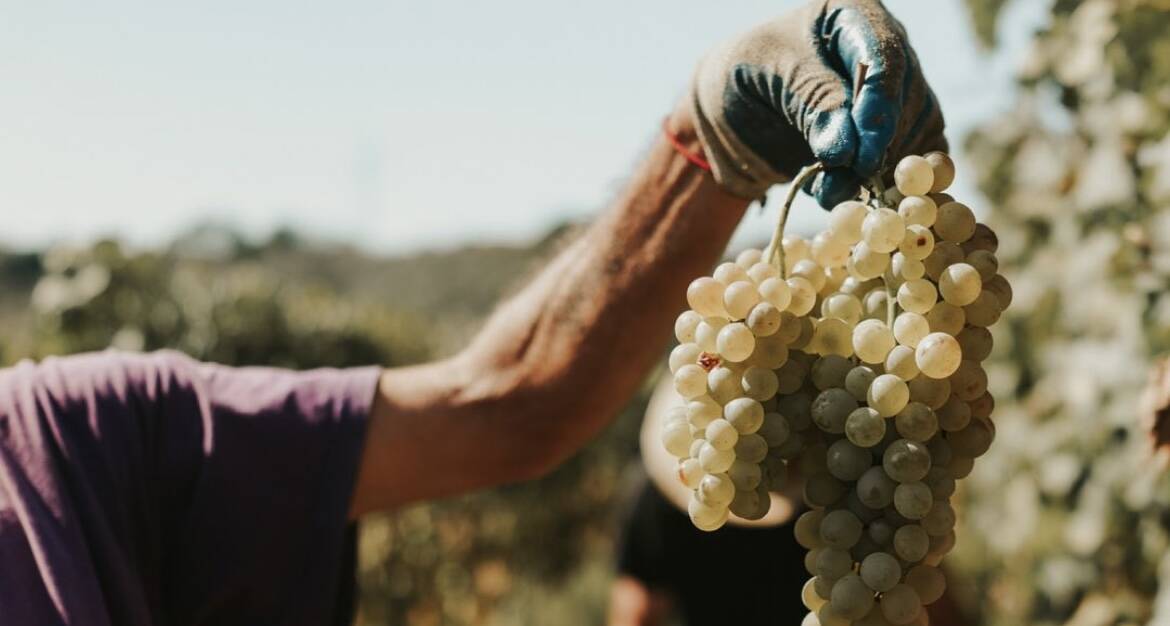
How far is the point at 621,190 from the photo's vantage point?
5.41 feet

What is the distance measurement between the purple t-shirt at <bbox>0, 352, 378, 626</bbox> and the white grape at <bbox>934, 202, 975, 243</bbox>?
38.1 inches

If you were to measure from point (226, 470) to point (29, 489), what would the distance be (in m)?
0.26

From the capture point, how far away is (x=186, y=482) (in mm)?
1521

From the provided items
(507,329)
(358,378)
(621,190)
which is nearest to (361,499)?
(358,378)

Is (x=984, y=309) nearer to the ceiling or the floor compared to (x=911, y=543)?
nearer to the ceiling

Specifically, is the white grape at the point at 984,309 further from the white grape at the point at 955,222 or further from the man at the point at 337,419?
the man at the point at 337,419

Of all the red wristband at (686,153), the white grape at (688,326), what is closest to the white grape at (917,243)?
the white grape at (688,326)

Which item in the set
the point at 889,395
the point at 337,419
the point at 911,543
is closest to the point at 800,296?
the point at 889,395

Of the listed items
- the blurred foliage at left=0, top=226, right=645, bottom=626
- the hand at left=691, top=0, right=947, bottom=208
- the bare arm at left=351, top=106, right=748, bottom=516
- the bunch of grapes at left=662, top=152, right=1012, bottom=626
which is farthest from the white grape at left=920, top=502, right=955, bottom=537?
the blurred foliage at left=0, top=226, right=645, bottom=626

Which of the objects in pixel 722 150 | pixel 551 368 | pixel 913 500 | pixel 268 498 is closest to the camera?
pixel 913 500

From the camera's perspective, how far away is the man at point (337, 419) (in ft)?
4.18

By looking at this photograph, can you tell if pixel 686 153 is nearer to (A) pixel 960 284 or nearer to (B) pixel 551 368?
(B) pixel 551 368

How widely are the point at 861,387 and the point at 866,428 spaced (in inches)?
1.9

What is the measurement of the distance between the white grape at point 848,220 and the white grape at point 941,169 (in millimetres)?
69
